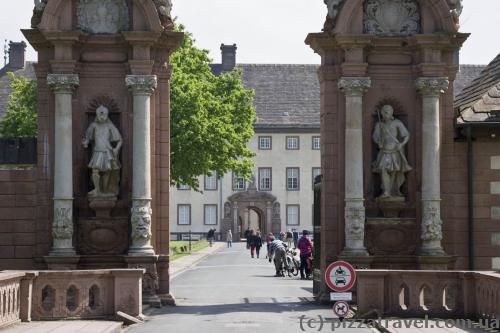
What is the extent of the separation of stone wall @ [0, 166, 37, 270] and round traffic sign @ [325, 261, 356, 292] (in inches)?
321

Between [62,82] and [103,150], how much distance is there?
1.65 m

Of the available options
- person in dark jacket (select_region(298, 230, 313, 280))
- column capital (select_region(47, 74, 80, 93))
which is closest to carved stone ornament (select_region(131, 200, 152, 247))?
column capital (select_region(47, 74, 80, 93))

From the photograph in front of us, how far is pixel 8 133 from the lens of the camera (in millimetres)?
55469

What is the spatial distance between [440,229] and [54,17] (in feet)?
30.6

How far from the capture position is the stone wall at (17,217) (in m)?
23.3

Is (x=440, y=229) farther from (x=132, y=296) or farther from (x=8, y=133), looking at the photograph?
(x=8, y=133)

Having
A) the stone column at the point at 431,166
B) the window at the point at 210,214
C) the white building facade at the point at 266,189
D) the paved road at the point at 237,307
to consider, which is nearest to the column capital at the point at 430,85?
the stone column at the point at 431,166

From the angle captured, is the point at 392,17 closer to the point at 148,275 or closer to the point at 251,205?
the point at 148,275

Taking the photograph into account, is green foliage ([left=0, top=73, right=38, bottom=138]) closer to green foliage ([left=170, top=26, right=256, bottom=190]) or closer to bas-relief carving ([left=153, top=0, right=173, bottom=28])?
green foliage ([left=170, top=26, right=256, bottom=190])

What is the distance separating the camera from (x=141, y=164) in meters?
A: 23.0

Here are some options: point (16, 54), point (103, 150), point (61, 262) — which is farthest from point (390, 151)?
point (16, 54)

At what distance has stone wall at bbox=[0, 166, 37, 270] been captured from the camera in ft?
76.5

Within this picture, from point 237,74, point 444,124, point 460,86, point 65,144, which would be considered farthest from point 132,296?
point 460,86

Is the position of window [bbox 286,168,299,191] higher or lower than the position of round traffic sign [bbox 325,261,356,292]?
higher
